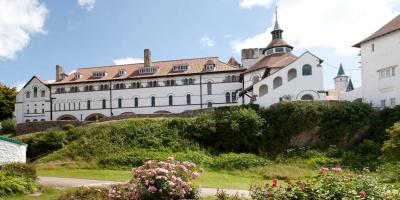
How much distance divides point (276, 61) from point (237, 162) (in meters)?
21.5

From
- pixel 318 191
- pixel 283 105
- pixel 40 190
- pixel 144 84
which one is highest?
pixel 144 84

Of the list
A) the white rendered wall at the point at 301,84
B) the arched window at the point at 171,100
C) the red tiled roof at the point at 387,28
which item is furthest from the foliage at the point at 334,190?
the arched window at the point at 171,100

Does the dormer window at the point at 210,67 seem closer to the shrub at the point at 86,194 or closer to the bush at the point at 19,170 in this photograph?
the bush at the point at 19,170

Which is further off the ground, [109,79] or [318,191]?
[109,79]

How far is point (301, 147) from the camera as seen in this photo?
35.0 m

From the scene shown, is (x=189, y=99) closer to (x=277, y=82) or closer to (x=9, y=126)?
(x=277, y=82)

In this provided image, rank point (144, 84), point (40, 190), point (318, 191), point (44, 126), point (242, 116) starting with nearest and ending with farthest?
point (318, 191)
point (40, 190)
point (242, 116)
point (44, 126)
point (144, 84)

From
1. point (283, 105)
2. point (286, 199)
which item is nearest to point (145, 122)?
point (283, 105)

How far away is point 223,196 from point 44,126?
40.9 m

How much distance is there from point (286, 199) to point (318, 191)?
2.77 ft

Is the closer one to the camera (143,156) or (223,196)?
(223,196)

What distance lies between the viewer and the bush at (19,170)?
1931 centimetres

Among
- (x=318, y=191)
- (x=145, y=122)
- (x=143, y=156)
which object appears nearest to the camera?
(x=318, y=191)

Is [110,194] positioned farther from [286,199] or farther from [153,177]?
[286,199]
